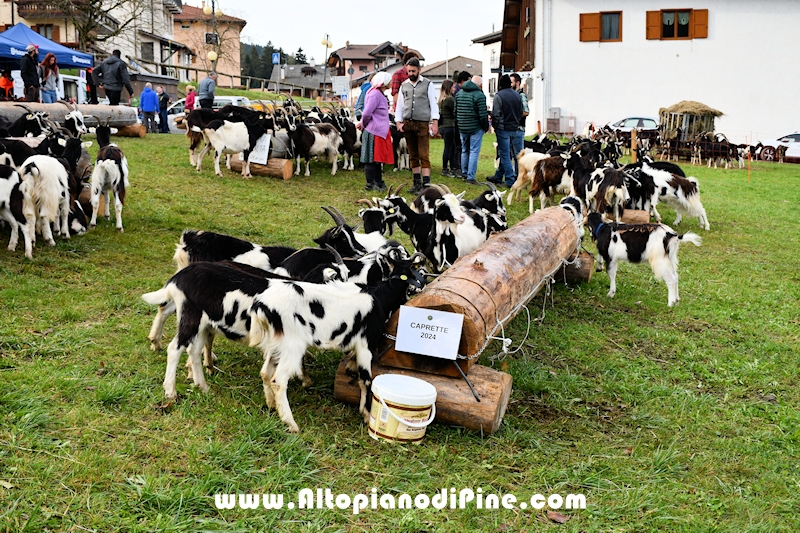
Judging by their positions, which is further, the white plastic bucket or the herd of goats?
the herd of goats

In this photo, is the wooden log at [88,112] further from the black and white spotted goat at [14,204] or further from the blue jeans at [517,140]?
the blue jeans at [517,140]

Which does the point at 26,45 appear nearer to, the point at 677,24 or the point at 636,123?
the point at 636,123

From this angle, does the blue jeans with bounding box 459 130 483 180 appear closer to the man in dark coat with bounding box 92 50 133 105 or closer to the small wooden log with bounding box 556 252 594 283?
the small wooden log with bounding box 556 252 594 283

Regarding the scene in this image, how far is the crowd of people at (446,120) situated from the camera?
1158cm

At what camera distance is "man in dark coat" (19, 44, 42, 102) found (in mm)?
15602

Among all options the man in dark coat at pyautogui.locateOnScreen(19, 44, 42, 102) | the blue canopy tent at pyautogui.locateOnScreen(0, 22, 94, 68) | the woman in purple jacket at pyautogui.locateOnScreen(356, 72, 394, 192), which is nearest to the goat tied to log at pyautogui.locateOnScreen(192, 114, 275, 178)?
the woman in purple jacket at pyautogui.locateOnScreen(356, 72, 394, 192)

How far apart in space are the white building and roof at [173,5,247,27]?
4220 centimetres

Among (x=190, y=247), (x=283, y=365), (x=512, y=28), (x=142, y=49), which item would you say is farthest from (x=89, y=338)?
(x=142, y=49)

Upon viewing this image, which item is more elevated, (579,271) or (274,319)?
(274,319)

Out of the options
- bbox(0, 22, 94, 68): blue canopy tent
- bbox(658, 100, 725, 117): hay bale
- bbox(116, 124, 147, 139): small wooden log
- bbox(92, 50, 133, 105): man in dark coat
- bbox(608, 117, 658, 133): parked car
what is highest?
bbox(0, 22, 94, 68): blue canopy tent

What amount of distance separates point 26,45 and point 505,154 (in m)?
14.3

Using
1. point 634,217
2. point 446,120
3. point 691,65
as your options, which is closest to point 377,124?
point 446,120

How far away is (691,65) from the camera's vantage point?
1160 inches

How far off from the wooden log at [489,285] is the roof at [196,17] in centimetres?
6238
